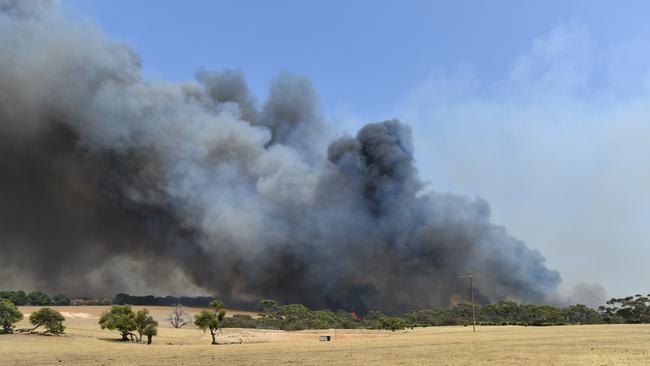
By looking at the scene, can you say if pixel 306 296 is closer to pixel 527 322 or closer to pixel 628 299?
pixel 527 322

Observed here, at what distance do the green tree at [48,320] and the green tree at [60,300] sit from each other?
236ft

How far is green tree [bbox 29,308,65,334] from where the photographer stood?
5081 centimetres

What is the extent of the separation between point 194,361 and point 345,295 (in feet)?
318

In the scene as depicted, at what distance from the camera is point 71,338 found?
51.1 m

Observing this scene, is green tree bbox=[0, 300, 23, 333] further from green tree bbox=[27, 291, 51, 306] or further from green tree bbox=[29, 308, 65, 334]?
green tree bbox=[27, 291, 51, 306]

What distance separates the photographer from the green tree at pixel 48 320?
5081cm

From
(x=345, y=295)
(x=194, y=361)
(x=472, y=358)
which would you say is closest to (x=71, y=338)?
(x=194, y=361)

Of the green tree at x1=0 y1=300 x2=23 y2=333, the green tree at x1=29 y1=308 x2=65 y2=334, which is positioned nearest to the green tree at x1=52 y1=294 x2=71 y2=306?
the green tree at x1=29 y1=308 x2=65 y2=334

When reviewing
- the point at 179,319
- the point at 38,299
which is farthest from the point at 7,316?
the point at 38,299

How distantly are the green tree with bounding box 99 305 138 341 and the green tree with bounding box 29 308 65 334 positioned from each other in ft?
15.7

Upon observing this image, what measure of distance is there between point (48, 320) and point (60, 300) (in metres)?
74.0

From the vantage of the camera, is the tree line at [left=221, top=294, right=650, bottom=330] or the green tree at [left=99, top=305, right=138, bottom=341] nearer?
the green tree at [left=99, top=305, right=138, bottom=341]

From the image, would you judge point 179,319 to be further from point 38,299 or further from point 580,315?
point 580,315

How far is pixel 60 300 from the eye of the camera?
11712 cm
